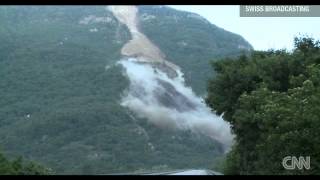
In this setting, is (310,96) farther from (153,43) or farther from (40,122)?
(153,43)

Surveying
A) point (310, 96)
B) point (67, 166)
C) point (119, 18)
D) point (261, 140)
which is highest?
point (119, 18)

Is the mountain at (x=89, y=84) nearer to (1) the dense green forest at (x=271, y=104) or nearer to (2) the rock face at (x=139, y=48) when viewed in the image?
(2) the rock face at (x=139, y=48)

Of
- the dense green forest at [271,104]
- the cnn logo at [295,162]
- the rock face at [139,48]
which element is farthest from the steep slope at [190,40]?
the cnn logo at [295,162]

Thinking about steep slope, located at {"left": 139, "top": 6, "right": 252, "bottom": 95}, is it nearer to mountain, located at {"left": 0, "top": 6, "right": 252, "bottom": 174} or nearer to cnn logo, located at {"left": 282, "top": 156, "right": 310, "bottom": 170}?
mountain, located at {"left": 0, "top": 6, "right": 252, "bottom": 174}

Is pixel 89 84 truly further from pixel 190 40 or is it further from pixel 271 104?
pixel 271 104

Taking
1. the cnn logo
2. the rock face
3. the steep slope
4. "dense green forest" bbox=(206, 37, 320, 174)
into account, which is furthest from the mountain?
the cnn logo
